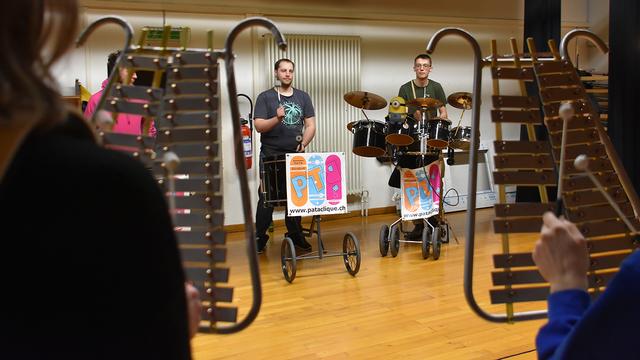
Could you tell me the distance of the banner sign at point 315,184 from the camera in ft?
15.6

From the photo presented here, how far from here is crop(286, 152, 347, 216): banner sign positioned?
475 cm

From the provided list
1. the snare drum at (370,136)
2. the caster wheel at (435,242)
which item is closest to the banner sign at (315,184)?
the snare drum at (370,136)

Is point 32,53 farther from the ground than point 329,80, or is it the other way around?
point 329,80

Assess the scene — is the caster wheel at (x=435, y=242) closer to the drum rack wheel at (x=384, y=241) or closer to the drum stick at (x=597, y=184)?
the drum rack wheel at (x=384, y=241)

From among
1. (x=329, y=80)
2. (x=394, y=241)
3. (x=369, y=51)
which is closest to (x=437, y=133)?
(x=394, y=241)

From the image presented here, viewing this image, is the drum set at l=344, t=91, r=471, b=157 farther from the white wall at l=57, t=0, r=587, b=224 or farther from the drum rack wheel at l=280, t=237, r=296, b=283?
the white wall at l=57, t=0, r=587, b=224

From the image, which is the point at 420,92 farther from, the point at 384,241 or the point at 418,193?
the point at 384,241

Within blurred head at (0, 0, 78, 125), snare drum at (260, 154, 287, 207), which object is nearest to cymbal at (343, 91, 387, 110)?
snare drum at (260, 154, 287, 207)

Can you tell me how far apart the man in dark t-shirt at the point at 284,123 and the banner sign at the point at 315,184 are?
1.69ft

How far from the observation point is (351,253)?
471 centimetres

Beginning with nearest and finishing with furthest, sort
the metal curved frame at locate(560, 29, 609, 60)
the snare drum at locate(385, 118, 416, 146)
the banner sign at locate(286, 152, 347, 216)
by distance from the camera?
the metal curved frame at locate(560, 29, 609, 60)
the banner sign at locate(286, 152, 347, 216)
the snare drum at locate(385, 118, 416, 146)

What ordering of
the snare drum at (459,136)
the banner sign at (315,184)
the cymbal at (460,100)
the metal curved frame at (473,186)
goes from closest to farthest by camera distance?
the metal curved frame at (473,186)
the banner sign at (315,184)
the cymbal at (460,100)
the snare drum at (459,136)

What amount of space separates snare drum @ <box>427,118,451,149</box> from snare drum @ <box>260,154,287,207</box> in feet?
4.23

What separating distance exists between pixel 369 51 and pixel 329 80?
0.68m
